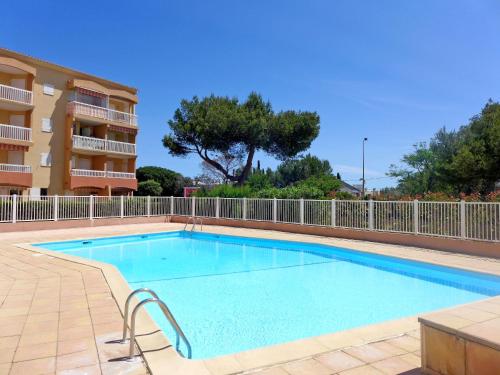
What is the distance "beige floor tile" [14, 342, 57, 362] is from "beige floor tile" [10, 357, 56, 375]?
0.10m

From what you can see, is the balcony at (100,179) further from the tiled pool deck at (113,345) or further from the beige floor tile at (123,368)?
the beige floor tile at (123,368)

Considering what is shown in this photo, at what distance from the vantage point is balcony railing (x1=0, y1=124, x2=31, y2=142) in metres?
24.1

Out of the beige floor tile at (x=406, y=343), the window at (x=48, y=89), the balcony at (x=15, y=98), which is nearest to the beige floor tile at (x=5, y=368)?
the beige floor tile at (x=406, y=343)

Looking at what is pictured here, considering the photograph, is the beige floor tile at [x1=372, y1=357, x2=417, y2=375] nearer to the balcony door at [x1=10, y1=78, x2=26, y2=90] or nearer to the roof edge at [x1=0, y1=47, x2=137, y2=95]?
the roof edge at [x1=0, y1=47, x2=137, y2=95]

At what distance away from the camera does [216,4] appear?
12945 mm

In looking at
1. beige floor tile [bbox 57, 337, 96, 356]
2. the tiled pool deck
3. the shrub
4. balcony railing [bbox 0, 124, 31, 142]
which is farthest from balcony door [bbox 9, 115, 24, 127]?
beige floor tile [bbox 57, 337, 96, 356]

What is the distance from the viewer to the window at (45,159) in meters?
27.0

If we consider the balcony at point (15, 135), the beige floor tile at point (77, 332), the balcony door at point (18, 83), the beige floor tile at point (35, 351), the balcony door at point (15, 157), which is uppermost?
the balcony door at point (18, 83)

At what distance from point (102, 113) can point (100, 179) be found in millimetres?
5136

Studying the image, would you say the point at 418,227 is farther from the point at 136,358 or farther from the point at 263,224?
the point at 136,358

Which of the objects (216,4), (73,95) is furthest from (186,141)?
(216,4)

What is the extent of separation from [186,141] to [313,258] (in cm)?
2335

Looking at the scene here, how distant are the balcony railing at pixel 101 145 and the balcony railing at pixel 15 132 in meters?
3.25

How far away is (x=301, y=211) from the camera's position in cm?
1617
